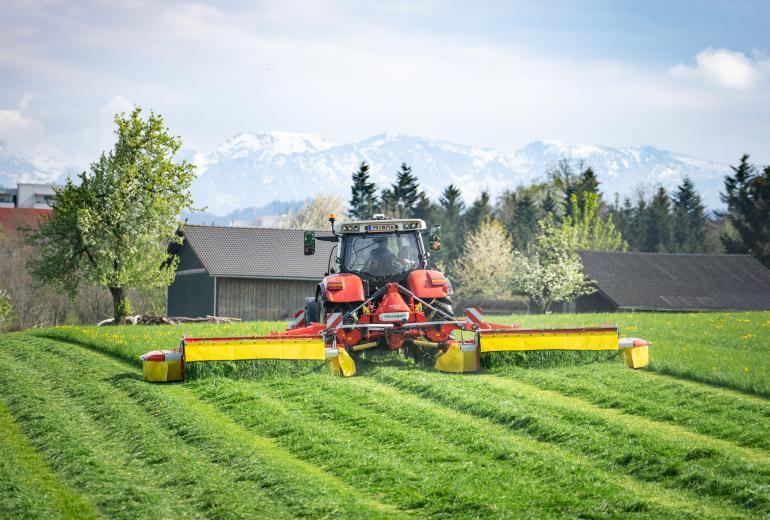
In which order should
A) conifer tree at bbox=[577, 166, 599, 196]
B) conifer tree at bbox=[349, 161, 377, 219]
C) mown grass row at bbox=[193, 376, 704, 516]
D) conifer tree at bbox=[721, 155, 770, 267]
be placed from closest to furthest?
mown grass row at bbox=[193, 376, 704, 516] → conifer tree at bbox=[721, 155, 770, 267] → conifer tree at bbox=[349, 161, 377, 219] → conifer tree at bbox=[577, 166, 599, 196]

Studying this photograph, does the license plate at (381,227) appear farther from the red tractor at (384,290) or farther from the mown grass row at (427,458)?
the mown grass row at (427,458)

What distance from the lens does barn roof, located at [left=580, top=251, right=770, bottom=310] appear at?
207 feet

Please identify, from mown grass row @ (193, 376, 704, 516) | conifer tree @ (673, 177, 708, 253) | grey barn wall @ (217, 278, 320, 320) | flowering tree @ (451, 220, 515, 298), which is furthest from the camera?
conifer tree @ (673, 177, 708, 253)

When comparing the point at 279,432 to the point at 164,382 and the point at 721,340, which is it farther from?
the point at 721,340

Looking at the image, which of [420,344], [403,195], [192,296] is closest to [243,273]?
[192,296]

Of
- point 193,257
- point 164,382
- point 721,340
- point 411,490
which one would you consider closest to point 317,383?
point 164,382

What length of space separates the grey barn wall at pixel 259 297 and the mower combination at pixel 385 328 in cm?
3311

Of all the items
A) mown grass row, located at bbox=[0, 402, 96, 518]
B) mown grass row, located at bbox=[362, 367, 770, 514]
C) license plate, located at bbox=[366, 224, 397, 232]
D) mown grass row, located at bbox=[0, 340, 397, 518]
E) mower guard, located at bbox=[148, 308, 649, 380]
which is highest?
license plate, located at bbox=[366, 224, 397, 232]

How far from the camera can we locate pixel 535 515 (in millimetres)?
8695

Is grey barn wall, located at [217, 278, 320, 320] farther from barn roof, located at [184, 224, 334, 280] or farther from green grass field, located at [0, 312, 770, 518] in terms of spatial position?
green grass field, located at [0, 312, 770, 518]

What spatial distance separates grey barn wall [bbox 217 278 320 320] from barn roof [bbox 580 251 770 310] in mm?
21538

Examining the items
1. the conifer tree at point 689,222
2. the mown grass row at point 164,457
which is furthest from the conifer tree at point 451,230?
the mown grass row at point 164,457

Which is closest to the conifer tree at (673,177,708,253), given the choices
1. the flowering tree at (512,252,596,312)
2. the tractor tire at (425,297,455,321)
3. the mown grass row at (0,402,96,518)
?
the flowering tree at (512,252,596,312)

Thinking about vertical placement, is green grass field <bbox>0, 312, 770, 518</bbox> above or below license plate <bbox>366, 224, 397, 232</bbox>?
below
